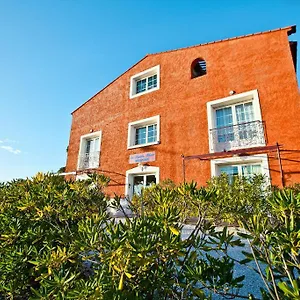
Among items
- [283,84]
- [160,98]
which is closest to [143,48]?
[160,98]

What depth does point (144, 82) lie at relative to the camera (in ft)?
54.0

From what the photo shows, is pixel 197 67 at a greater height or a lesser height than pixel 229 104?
greater

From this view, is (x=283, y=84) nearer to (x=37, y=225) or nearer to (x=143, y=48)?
(x=143, y=48)

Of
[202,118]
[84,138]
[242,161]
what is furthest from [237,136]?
[84,138]

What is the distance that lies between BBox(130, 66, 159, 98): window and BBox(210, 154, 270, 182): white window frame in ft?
24.3

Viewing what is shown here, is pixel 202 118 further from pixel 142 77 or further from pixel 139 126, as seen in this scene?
pixel 142 77

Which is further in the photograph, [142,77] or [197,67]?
[142,77]

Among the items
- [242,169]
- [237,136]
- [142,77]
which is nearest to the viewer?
[242,169]

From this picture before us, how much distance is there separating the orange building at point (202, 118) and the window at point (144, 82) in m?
0.09

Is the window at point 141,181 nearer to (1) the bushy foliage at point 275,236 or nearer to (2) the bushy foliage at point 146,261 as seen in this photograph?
(2) the bushy foliage at point 146,261

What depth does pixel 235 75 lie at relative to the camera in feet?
39.0

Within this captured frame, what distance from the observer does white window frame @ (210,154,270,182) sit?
9922 millimetres

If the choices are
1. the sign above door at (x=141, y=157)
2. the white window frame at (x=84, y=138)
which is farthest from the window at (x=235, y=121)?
the white window frame at (x=84, y=138)

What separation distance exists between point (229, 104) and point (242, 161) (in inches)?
141
